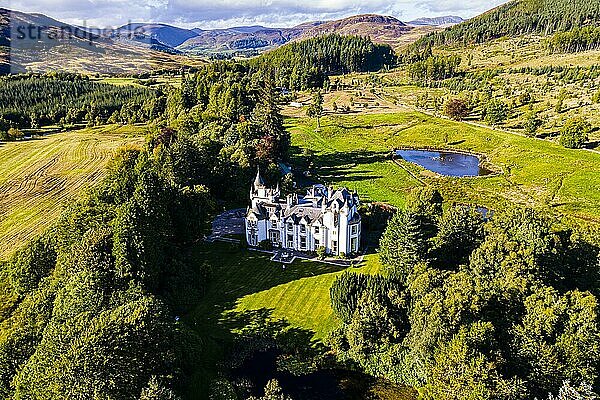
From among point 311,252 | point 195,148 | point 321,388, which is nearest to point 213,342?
point 321,388

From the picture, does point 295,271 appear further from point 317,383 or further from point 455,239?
point 455,239

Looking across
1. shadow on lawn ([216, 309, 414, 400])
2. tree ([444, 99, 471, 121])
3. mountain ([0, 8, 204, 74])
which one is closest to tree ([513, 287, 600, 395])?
shadow on lawn ([216, 309, 414, 400])

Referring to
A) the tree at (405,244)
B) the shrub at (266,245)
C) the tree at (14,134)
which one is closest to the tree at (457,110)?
the tree at (405,244)

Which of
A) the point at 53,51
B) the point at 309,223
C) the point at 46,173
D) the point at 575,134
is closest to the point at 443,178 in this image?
the point at 575,134

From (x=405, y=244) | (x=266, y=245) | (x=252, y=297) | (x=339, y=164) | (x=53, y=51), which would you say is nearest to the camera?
(x=405, y=244)

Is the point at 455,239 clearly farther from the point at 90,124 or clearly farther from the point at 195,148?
the point at 90,124

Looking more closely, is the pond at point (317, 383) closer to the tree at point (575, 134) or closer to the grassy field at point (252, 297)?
the grassy field at point (252, 297)

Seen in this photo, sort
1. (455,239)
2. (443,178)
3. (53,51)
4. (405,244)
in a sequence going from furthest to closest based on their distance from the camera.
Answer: (53,51)
(443,178)
(455,239)
(405,244)
